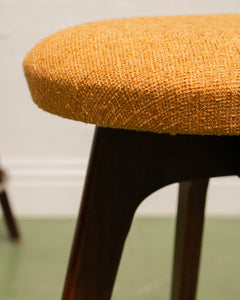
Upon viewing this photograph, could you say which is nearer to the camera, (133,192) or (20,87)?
(133,192)

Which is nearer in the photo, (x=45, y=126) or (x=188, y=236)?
(x=188, y=236)

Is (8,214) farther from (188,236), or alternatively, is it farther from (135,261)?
(188,236)

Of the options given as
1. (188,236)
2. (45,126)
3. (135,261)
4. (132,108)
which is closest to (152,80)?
(132,108)

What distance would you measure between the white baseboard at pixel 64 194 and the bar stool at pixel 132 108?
3.53ft

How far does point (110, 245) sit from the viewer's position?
0.38 meters

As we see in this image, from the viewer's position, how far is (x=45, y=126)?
55.2 inches

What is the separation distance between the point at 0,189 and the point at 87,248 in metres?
0.84

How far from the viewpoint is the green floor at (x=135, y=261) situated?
3.38ft

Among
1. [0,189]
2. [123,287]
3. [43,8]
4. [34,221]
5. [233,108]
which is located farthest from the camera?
[34,221]

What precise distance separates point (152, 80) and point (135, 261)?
3.12 ft

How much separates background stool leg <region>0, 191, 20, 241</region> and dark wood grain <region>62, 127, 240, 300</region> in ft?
2.87

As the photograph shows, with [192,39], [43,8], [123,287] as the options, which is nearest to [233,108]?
[192,39]

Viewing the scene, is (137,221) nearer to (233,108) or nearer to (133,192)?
(133,192)

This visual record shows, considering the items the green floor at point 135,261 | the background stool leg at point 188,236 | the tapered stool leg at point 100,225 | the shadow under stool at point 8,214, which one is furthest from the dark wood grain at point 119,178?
the shadow under stool at point 8,214
